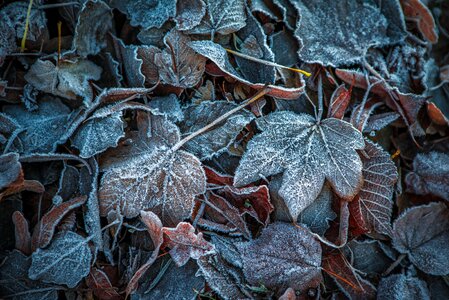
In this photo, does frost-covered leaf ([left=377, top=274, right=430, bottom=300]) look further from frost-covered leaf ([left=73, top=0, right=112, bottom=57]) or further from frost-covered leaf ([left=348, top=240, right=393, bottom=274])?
frost-covered leaf ([left=73, top=0, right=112, bottom=57])

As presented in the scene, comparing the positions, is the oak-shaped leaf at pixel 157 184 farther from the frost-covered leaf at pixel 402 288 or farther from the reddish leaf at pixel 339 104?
the frost-covered leaf at pixel 402 288

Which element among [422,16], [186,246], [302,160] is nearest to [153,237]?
[186,246]

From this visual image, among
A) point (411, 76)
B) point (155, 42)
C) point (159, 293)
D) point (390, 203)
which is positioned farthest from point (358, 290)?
point (155, 42)

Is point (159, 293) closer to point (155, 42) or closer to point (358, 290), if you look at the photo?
point (358, 290)

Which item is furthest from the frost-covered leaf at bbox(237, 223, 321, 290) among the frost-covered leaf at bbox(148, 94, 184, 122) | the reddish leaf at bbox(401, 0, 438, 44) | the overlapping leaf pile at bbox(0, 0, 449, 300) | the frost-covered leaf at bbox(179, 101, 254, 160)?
the reddish leaf at bbox(401, 0, 438, 44)

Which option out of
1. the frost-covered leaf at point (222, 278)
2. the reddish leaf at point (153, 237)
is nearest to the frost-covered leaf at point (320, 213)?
the frost-covered leaf at point (222, 278)

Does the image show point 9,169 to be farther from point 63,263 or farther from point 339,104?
point 339,104
